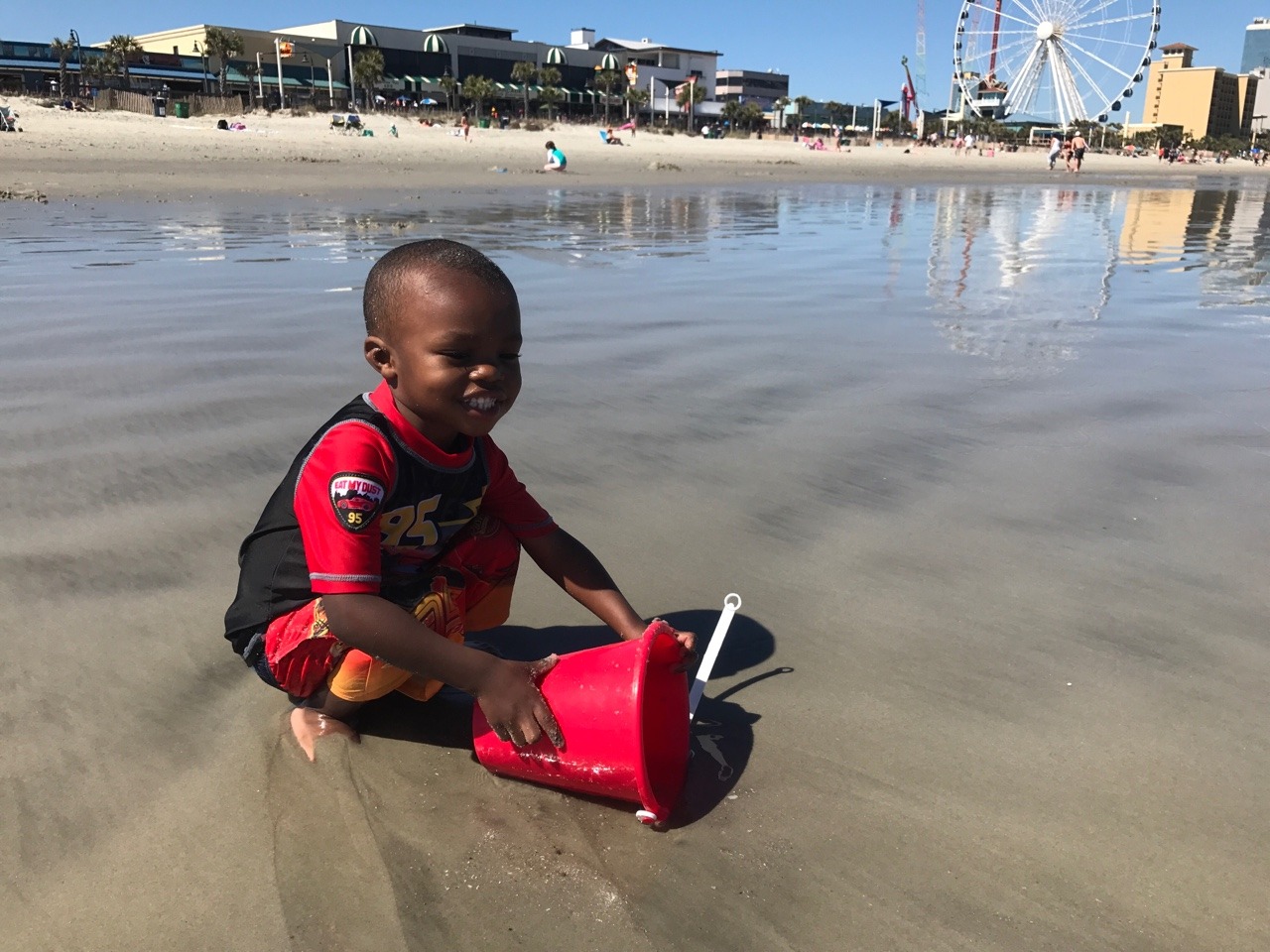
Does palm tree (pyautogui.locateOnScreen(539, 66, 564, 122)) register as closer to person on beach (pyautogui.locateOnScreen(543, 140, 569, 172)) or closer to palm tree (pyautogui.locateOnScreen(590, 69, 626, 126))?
palm tree (pyautogui.locateOnScreen(590, 69, 626, 126))

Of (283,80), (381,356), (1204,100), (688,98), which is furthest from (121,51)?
(1204,100)

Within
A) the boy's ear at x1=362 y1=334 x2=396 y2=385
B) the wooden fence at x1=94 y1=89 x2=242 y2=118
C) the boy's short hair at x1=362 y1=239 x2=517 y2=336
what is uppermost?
the wooden fence at x1=94 y1=89 x2=242 y2=118

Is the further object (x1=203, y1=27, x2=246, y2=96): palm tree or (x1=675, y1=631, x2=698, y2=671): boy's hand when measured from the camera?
(x1=203, y1=27, x2=246, y2=96): palm tree

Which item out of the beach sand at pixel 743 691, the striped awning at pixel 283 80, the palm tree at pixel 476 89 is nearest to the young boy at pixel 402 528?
the beach sand at pixel 743 691

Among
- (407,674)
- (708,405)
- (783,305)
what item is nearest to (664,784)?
(407,674)

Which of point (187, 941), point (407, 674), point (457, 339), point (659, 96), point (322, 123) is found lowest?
point (187, 941)

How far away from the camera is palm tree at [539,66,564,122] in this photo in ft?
185

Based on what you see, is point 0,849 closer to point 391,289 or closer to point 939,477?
point 391,289

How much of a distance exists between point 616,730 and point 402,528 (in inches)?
20.1

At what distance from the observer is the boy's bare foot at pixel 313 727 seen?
160 centimetres

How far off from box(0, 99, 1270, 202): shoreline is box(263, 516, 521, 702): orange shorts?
41.1 ft

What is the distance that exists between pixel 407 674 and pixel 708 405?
208 centimetres

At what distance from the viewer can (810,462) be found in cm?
294

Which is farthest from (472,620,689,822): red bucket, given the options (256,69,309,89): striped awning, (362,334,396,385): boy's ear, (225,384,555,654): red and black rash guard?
(256,69,309,89): striped awning
